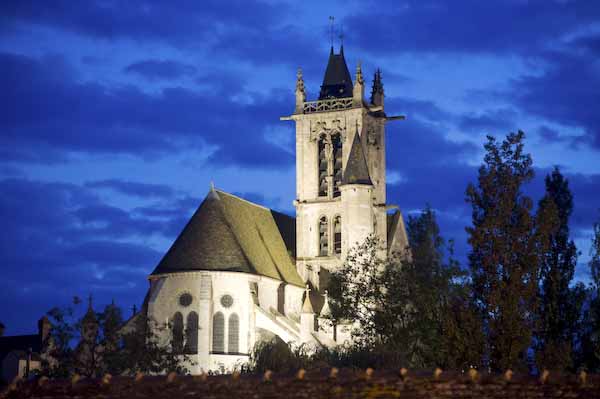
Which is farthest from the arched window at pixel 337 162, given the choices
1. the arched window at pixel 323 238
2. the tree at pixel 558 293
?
the tree at pixel 558 293

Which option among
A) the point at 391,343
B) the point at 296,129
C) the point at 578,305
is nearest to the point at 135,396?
the point at 578,305

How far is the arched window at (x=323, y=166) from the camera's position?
84500 millimetres

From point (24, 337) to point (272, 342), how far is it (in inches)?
1383

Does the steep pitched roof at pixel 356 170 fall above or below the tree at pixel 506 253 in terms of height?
above

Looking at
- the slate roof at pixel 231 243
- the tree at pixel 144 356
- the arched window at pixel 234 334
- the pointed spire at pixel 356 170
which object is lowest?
the tree at pixel 144 356

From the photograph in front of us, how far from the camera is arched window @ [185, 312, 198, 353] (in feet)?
231

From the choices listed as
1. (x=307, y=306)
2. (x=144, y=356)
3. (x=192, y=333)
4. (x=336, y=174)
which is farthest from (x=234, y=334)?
(x=336, y=174)

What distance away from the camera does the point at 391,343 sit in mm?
59875

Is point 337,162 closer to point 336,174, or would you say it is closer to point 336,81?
point 336,174

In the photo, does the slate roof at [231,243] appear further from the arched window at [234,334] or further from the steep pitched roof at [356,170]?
the steep pitched roof at [356,170]

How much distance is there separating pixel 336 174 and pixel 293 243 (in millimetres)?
5877

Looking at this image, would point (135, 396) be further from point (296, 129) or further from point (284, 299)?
point (296, 129)

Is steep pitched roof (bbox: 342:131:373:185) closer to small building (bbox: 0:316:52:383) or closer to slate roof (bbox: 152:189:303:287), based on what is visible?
slate roof (bbox: 152:189:303:287)

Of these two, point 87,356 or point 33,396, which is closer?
point 33,396
